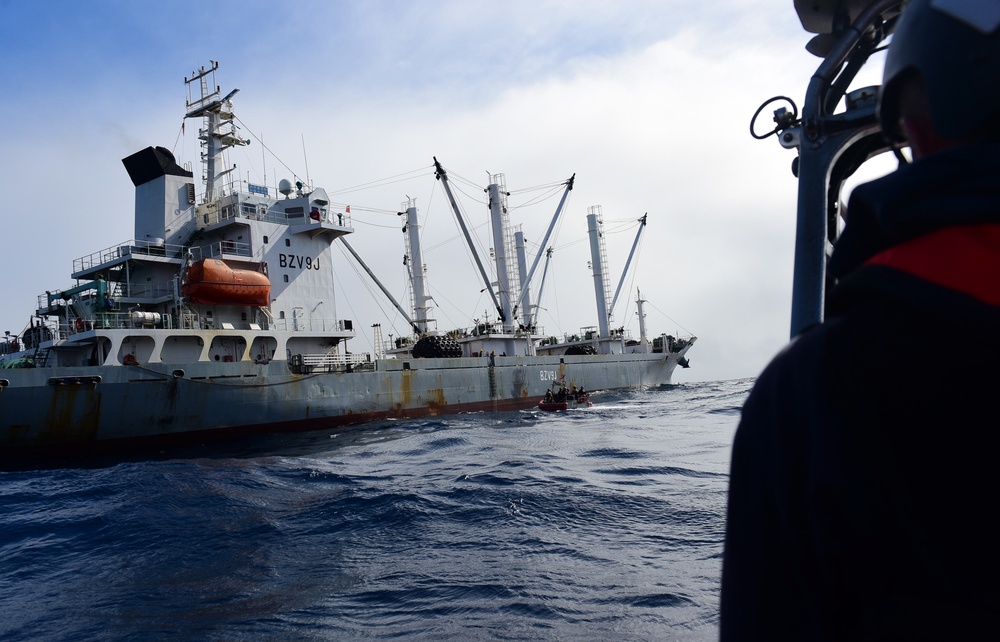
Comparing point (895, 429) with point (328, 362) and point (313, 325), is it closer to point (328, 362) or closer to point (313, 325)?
point (328, 362)

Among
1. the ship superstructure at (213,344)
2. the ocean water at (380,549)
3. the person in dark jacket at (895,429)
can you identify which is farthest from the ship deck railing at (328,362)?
the person in dark jacket at (895,429)

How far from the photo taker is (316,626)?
188 inches

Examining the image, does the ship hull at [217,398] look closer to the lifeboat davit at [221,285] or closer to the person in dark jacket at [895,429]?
the lifeboat davit at [221,285]

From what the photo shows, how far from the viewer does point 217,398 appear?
19391 mm

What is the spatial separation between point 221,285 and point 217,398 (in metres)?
3.73

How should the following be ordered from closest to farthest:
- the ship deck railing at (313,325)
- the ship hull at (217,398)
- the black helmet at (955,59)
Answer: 1. the black helmet at (955,59)
2. the ship hull at (217,398)
3. the ship deck railing at (313,325)

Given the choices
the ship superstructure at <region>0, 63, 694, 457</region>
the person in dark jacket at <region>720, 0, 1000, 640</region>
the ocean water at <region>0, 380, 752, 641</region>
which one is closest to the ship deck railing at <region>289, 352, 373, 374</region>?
the ship superstructure at <region>0, 63, 694, 457</region>

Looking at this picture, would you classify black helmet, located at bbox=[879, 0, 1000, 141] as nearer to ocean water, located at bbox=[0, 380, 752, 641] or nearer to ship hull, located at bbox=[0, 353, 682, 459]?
ocean water, located at bbox=[0, 380, 752, 641]

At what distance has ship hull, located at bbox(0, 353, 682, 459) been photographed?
16.9 meters

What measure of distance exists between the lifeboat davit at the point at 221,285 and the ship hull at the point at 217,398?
7.85 ft

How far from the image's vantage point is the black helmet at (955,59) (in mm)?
946

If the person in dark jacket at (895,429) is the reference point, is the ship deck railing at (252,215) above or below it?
above

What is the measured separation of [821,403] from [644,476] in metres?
9.40

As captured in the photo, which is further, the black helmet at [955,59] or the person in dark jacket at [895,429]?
the black helmet at [955,59]
